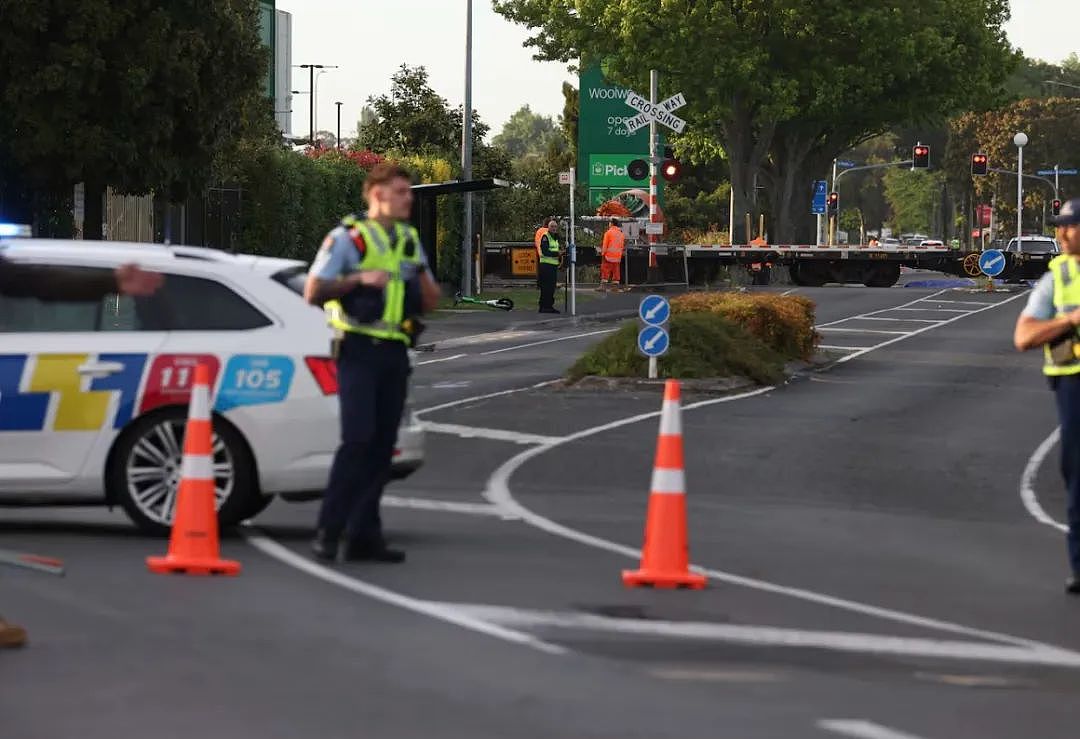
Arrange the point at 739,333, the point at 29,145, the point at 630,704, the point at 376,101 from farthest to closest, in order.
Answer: the point at 376,101
the point at 29,145
the point at 739,333
the point at 630,704

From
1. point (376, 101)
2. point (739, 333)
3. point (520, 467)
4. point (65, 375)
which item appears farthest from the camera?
point (376, 101)

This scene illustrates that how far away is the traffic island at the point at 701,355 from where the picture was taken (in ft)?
79.1

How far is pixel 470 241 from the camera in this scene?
45.8 meters

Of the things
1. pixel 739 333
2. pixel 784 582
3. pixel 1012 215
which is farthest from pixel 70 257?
pixel 1012 215

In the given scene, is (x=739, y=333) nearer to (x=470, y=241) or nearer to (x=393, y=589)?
(x=393, y=589)

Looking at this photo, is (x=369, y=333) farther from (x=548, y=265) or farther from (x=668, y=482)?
(x=548, y=265)

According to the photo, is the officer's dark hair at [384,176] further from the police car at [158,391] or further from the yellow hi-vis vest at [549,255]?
the yellow hi-vis vest at [549,255]

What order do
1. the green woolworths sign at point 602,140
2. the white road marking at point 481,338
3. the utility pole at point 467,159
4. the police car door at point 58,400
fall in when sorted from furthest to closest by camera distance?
the green woolworths sign at point 602,140
the utility pole at point 467,159
the white road marking at point 481,338
the police car door at point 58,400

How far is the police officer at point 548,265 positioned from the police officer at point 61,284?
29.5 metres

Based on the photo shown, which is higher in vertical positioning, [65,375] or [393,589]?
[65,375]

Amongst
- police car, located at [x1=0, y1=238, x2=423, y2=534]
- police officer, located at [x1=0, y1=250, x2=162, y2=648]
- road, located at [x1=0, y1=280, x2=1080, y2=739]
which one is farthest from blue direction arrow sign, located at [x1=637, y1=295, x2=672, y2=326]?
police officer, located at [x1=0, y1=250, x2=162, y2=648]

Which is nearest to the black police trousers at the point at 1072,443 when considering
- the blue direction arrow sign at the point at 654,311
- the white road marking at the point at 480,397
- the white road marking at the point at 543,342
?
the white road marking at the point at 480,397

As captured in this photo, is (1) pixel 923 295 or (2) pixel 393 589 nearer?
(2) pixel 393 589

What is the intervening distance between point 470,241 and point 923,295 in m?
12.1
